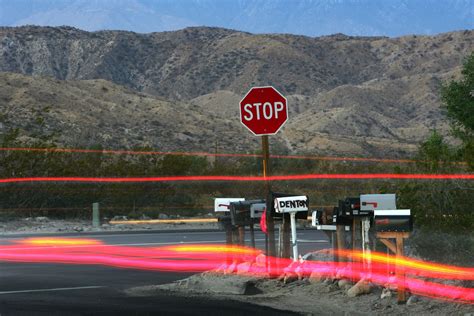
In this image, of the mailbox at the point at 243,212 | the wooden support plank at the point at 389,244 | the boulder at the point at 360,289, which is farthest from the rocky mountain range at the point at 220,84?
the wooden support plank at the point at 389,244

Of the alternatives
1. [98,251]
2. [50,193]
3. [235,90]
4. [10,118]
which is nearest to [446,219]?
[98,251]

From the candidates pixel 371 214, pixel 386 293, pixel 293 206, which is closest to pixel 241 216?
pixel 293 206

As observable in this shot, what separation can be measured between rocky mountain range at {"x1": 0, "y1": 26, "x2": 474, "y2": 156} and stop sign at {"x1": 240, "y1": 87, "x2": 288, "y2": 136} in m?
58.1

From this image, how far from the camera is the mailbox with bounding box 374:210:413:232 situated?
12.4 meters

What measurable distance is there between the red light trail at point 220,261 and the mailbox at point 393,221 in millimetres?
400

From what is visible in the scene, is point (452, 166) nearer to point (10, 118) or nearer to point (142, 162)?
point (142, 162)

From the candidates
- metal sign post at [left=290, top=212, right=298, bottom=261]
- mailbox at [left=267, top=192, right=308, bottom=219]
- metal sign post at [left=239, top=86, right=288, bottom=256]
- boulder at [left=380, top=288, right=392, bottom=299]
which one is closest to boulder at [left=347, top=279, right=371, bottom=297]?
boulder at [left=380, top=288, right=392, bottom=299]

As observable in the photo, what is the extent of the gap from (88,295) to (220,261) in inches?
227

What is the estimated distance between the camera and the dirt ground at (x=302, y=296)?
11.9 meters

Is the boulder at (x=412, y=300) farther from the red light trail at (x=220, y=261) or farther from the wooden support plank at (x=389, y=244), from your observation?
the wooden support plank at (x=389, y=244)

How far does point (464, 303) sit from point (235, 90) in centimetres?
12026

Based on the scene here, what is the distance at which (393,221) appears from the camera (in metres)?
12.5

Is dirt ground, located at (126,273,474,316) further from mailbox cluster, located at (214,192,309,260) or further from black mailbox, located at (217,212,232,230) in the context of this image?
black mailbox, located at (217,212,232,230)

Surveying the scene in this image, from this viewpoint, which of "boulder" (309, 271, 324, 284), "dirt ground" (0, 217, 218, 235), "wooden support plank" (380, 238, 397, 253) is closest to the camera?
"wooden support plank" (380, 238, 397, 253)
